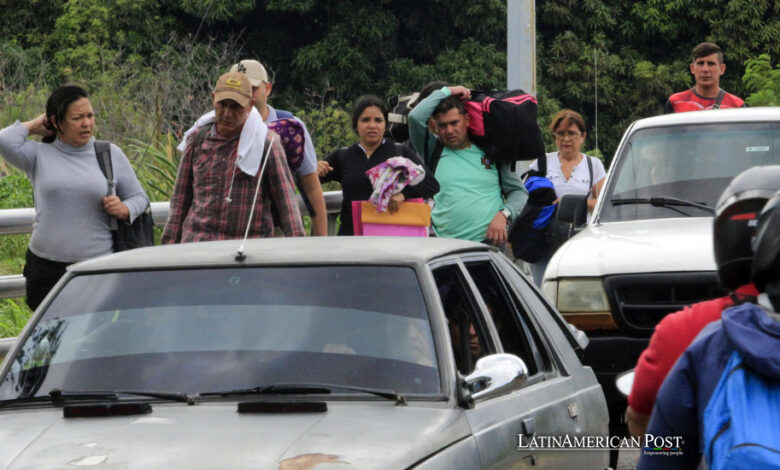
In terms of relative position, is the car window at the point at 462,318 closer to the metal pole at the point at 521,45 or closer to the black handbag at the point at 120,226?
the black handbag at the point at 120,226

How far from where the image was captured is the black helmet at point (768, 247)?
2566 millimetres

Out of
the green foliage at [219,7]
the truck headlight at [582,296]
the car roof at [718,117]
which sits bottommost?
the truck headlight at [582,296]

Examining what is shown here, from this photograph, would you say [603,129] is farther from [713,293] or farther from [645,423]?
[645,423]

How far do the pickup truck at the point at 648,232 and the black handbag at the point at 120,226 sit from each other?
6.95ft

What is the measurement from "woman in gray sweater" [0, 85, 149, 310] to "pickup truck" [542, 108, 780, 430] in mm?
2341

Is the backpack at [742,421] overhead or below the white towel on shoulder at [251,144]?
below

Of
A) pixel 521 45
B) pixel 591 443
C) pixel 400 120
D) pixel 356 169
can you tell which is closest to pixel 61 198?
pixel 356 169

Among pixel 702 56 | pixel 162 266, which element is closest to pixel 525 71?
pixel 702 56

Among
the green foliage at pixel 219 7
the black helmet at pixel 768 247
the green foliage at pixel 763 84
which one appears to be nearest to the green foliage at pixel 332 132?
the green foliage at pixel 763 84

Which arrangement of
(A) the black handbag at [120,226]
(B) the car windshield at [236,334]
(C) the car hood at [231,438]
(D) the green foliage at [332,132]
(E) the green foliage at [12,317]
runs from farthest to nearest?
(D) the green foliage at [332,132]
(E) the green foliage at [12,317]
(A) the black handbag at [120,226]
(B) the car windshield at [236,334]
(C) the car hood at [231,438]

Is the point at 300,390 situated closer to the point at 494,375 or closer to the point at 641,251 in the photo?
the point at 494,375

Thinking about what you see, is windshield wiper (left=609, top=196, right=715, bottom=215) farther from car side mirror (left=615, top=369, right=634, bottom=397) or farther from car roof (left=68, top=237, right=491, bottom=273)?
car side mirror (left=615, top=369, right=634, bottom=397)

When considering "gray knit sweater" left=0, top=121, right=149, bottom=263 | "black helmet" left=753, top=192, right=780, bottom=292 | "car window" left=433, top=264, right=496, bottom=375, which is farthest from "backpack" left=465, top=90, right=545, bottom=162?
"black helmet" left=753, top=192, right=780, bottom=292

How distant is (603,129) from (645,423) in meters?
33.6
